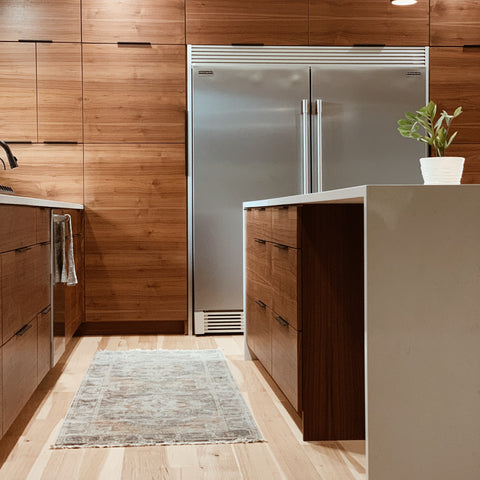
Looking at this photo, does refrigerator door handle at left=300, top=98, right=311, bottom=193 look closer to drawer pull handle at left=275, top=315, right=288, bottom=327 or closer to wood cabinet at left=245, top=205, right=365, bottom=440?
drawer pull handle at left=275, top=315, right=288, bottom=327

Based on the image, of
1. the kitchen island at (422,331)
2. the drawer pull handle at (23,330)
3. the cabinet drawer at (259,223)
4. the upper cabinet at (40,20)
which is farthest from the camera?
the upper cabinet at (40,20)

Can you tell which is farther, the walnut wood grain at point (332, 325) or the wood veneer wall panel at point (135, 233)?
the wood veneer wall panel at point (135, 233)

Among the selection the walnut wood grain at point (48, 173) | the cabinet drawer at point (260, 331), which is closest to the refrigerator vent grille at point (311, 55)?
the walnut wood grain at point (48, 173)

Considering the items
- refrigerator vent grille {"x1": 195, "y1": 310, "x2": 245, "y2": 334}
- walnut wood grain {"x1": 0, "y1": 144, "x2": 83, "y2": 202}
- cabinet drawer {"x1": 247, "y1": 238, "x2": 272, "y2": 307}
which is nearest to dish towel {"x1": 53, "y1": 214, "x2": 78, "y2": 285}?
cabinet drawer {"x1": 247, "y1": 238, "x2": 272, "y2": 307}

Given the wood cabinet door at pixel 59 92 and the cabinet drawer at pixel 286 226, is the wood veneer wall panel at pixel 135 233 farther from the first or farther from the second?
the cabinet drawer at pixel 286 226

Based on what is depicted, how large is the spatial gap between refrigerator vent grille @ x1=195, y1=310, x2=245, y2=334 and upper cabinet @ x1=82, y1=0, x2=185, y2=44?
1744mm

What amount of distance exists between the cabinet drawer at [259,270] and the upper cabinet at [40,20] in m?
1.92

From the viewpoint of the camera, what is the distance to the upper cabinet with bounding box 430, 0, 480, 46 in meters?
4.66

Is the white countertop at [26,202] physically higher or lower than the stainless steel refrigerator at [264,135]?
lower

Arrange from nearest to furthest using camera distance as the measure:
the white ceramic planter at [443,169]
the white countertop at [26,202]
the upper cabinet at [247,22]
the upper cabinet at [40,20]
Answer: the white ceramic planter at [443,169]
the white countertop at [26,202]
the upper cabinet at [40,20]
the upper cabinet at [247,22]

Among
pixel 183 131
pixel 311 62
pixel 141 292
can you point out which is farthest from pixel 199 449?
pixel 311 62

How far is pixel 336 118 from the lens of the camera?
459cm

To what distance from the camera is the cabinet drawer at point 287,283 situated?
92.2 inches

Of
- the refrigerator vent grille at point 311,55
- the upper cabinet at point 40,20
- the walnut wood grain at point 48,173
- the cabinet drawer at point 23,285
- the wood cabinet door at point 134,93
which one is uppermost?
the upper cabinet at point 40,20
